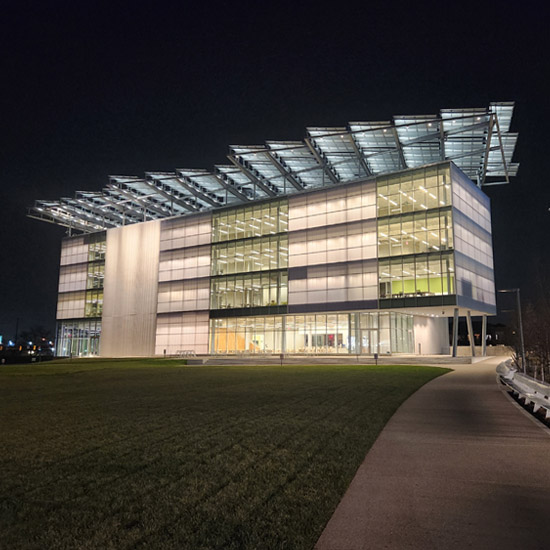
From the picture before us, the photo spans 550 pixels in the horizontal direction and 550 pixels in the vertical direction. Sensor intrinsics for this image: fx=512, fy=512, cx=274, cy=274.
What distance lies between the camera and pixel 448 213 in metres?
46.9

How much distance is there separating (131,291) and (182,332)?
36.2 feet

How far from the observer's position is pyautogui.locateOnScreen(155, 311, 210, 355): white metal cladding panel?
208 ft

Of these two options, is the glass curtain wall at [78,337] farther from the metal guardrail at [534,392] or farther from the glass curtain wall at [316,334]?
the metal guardrail at [534,392]

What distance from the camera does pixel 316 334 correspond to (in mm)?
56312

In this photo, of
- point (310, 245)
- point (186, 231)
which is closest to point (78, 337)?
point (186, 231)

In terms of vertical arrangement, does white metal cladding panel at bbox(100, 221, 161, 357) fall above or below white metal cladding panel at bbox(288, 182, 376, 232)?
below

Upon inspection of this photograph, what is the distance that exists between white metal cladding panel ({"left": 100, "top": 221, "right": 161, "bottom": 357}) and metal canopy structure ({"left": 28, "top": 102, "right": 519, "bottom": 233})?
14.9 feet

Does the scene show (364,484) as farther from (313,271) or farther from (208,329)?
(208,329)

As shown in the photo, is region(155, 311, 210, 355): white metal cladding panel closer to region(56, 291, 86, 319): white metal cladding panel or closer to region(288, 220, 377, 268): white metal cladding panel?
region(288, 220, 377, 268): white metal cladding panel

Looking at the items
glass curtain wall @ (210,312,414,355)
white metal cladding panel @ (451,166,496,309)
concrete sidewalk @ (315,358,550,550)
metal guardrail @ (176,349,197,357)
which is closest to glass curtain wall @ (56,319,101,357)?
metal guardrail @ (176,349,197,357)

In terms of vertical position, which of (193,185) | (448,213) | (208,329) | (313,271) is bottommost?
(208,329)

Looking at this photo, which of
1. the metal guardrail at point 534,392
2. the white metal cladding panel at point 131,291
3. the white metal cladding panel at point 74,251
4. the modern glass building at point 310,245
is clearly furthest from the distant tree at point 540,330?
the white metal cladding panel at point 74,251

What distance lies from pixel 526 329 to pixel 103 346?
53.4 meters

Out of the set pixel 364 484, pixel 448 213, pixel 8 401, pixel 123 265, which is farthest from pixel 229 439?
pixel 123 265
